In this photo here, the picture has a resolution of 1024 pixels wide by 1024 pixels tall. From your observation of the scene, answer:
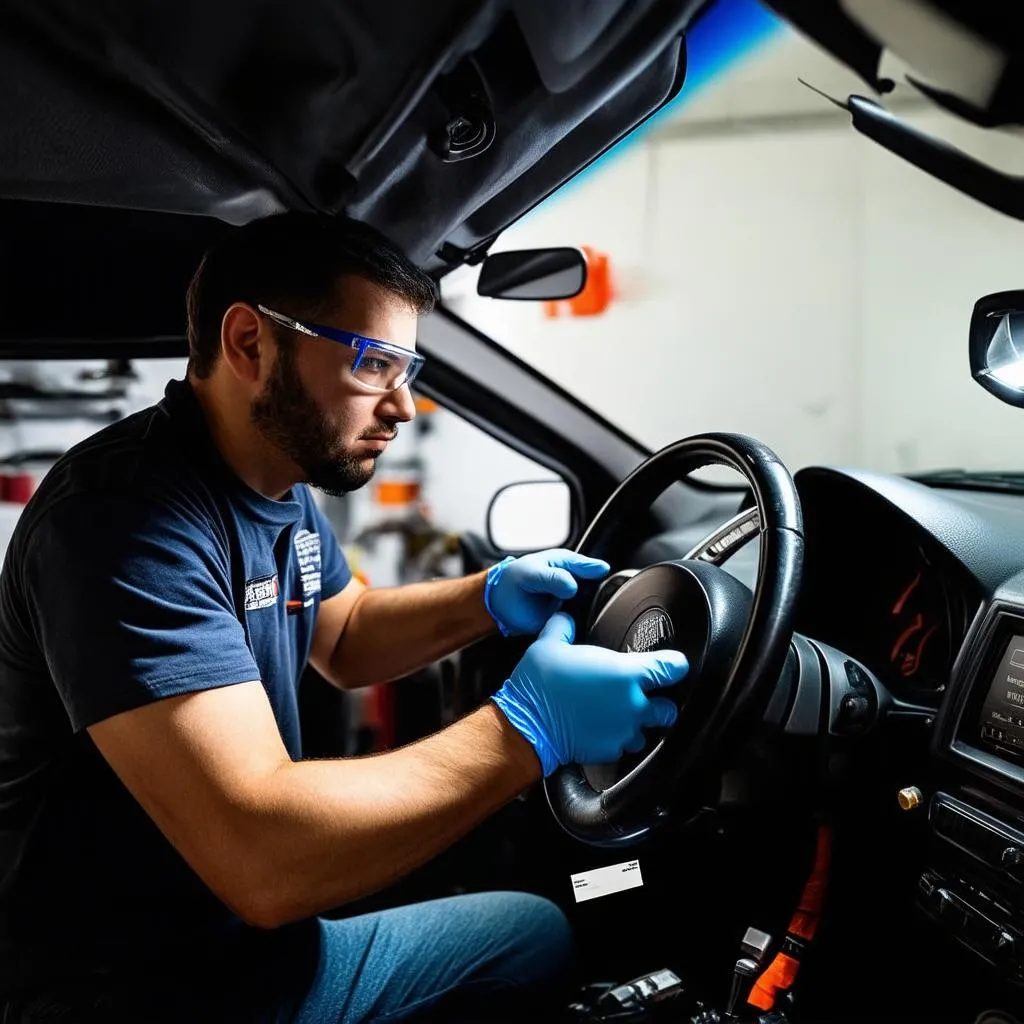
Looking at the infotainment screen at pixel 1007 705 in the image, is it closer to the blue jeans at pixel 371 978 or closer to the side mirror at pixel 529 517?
the blue jeans at pixel 371 978

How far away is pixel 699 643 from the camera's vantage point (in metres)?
1.02

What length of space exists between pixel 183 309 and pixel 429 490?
5.97ft

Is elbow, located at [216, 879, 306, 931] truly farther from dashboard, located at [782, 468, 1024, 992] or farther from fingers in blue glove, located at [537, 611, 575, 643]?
dashboard, located at [782, 468, 1024, 992]

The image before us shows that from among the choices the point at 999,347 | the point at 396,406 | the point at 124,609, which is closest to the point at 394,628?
the point at 396,406

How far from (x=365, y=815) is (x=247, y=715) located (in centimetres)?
17

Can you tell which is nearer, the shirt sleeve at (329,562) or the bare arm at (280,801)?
the bare arm at (280,801)

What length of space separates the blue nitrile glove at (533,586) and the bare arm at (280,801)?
1.47ft

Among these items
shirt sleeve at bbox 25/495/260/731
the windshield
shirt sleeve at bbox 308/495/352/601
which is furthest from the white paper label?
the windshield

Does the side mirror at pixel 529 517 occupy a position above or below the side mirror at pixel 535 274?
below

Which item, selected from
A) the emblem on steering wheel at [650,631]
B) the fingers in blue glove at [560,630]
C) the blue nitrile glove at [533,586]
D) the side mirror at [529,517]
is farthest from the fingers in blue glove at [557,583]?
the side mirror at [529,517]

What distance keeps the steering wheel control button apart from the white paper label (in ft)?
1.28

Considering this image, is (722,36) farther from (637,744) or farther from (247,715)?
(247,715)

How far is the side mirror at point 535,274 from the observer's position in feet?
6.19

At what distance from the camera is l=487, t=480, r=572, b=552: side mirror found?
2.13 m
